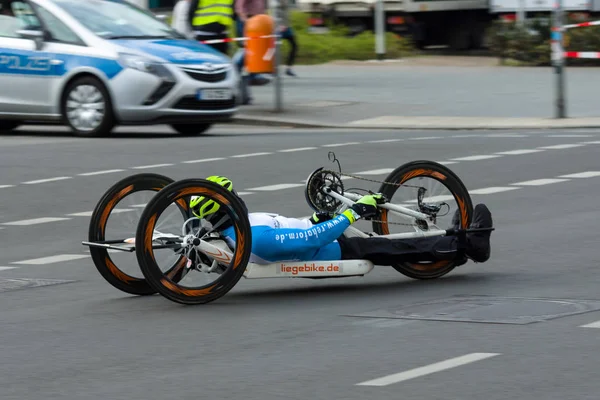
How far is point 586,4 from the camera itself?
1292 inches

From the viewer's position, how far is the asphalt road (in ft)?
21.2

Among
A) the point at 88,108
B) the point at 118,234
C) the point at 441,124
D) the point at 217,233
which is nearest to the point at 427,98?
the point at 441,124

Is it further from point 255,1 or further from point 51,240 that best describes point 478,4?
point 51,240

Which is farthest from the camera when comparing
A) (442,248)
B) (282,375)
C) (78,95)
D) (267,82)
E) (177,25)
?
(267,82)

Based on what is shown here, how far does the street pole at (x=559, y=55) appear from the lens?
2126 centimetres

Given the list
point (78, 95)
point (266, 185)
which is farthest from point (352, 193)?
point (78, 95)

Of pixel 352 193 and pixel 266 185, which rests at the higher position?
pixel 352 193

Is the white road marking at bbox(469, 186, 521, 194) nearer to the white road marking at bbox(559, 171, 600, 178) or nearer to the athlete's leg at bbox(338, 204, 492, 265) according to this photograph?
the white road marking at bbox(559, 171, 600, 178)

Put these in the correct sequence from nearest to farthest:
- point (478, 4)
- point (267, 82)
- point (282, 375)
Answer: point (282, 375) < point (267, 82) < point (478, 4)

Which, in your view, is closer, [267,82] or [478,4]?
[267,82]

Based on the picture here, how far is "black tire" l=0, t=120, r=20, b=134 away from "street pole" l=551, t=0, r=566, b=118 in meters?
7.55

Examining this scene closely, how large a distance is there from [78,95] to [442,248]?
11.0 meters

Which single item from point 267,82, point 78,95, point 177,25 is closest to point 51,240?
point 78,95

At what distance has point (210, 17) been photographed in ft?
77.5
